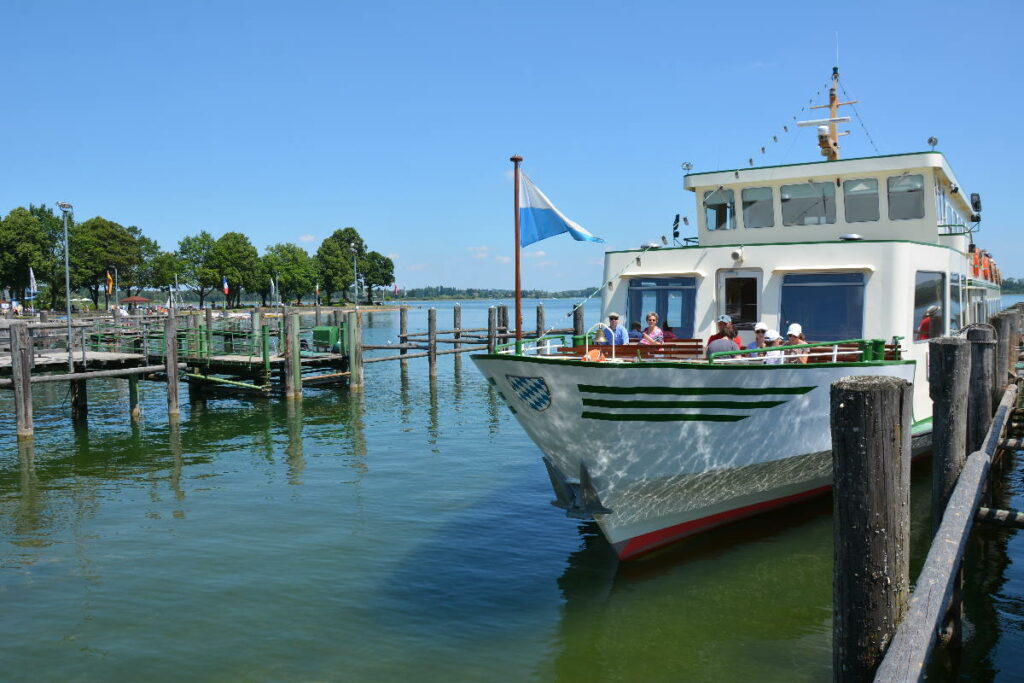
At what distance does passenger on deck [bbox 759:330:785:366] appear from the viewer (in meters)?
9.19

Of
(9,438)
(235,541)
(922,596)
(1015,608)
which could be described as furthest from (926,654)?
(9,438)

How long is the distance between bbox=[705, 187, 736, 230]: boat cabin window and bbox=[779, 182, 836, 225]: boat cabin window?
35.0 inches

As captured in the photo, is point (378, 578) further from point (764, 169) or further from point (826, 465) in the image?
point (764, 169)

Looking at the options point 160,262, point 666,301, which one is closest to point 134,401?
point 666,301

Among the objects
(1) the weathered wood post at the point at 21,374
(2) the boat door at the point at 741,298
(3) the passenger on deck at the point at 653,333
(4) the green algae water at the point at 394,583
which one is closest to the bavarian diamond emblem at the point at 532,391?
(4) the green algae water at the point at 394,583

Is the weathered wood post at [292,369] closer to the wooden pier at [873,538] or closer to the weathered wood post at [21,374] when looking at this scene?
the weathered wood post at [21,374]

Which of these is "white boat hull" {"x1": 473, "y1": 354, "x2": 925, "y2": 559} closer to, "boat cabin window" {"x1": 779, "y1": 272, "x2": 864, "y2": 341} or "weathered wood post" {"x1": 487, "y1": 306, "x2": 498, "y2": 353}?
"boat cabin window" {"x1": 779, "y1": 272, "x2": 864, "y2": 341}

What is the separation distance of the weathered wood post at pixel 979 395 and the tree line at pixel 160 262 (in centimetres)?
4754

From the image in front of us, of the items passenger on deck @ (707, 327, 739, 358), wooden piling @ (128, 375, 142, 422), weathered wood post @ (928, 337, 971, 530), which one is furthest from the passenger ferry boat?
wooden piling @ (128, 375, 142, 422)

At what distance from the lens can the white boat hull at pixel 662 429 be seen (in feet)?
27.0

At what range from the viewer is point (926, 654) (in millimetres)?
4156

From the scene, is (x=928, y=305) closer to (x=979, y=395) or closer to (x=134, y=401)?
(x=979, y=395)

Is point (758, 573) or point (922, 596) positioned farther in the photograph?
point (758, 573)

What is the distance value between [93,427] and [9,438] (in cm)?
198
